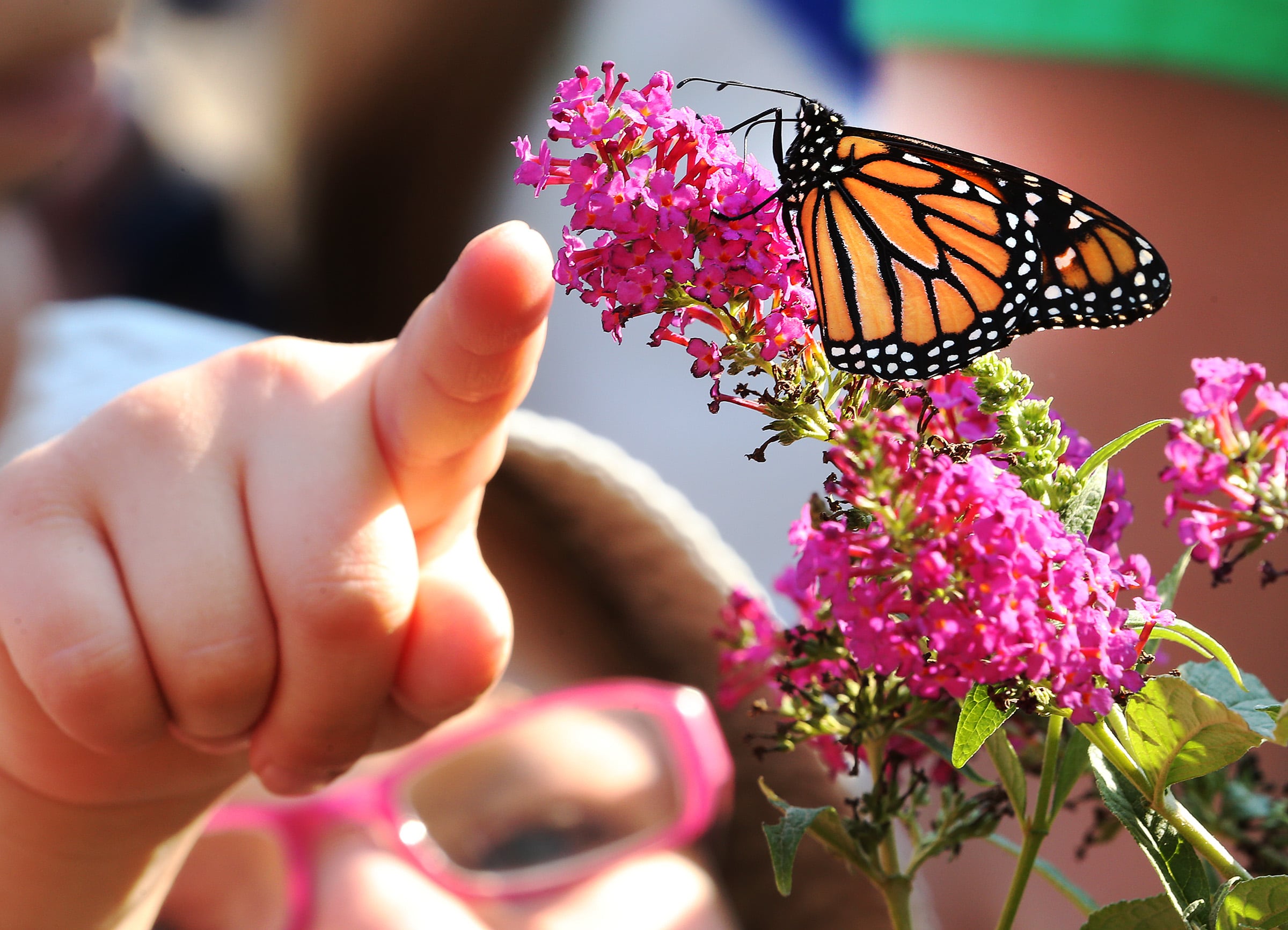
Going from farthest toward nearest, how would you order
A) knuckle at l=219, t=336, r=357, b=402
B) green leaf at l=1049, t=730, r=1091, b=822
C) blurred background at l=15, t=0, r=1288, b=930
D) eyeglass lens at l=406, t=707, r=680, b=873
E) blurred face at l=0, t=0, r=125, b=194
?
eyeglass lens at l=406, t=707, r=680, b=873 → blurred face at l=0, t=0, r=125, b=194 → blurred background at l=15, t=0, r=1288, b=930 → knuckle at l=219, t=336, r=357, b=402 → green leaf at l=1049, t=730, r=1091, b=822

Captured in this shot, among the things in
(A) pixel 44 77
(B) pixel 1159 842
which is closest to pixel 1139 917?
(B) pixel 1159 842

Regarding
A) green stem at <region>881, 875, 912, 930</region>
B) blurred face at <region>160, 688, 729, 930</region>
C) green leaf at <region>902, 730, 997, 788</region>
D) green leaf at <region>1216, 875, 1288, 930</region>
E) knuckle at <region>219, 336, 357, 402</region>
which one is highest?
green leaf at <region>1216, 875, 1288, 930</region>

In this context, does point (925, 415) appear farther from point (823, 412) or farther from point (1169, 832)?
point (1169, 832)

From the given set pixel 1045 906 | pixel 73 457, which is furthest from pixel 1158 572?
pixel 73 457

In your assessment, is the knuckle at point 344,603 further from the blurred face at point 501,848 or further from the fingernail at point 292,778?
the blurred face at point 501,848

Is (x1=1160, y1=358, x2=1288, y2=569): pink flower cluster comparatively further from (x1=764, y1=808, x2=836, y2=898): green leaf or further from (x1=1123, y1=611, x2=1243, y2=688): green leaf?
(x1=764, y1=808, x2=836, y2=898): green leaf

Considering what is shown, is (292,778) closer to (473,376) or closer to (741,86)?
(473,376)

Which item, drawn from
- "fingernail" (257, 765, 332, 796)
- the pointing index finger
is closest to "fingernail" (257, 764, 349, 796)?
"fingernail" (257, 765, 332, 796)
